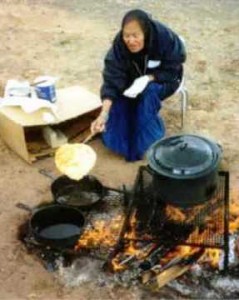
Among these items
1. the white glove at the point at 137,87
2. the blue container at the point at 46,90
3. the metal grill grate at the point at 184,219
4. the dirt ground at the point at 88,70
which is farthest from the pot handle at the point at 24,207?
the white glove at the point at 137,87

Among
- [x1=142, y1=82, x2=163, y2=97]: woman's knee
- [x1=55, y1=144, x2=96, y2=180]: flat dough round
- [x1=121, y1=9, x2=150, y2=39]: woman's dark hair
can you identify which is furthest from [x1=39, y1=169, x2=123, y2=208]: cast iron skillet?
[x1=121, y1=9, x2=150, y2=39]: woman's dark hair

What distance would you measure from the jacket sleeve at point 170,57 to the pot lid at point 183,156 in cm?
123

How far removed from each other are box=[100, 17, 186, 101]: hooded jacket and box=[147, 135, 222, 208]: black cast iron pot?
3.84ft

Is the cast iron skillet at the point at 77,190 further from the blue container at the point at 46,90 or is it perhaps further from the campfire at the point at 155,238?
the blue container at the point at 46,90

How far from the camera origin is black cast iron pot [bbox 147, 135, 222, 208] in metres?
3.86

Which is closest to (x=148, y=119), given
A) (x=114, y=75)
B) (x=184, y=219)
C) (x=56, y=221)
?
(x=114, y=75)

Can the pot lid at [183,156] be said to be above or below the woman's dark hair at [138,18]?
below

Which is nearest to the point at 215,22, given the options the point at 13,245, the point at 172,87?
the point at 172,87

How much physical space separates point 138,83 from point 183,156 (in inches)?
51.3

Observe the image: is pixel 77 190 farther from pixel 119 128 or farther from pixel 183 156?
pixel 183 156

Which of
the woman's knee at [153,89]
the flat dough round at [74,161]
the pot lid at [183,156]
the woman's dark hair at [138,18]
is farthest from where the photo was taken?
the woman's knee at [153,89]

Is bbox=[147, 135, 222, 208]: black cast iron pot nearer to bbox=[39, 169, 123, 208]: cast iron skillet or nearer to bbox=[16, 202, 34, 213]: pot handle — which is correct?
bbox=[39, 169, 123, 208]: cast iron skillet

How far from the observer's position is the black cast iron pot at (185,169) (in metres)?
3.86

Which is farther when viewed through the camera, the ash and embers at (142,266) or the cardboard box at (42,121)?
the cardboard box at (42,121)
